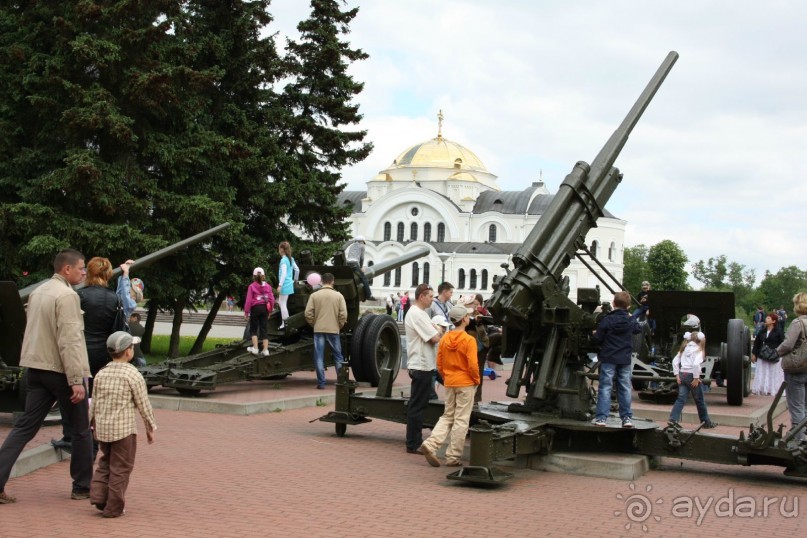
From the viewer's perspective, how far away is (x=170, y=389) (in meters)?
14.3

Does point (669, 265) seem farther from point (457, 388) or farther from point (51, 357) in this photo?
point (51, 357)

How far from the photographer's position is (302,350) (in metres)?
15.1

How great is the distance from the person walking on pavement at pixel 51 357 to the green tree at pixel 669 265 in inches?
3998

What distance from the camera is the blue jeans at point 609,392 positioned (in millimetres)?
9617

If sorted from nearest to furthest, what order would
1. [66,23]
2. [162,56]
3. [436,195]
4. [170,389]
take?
[170,389] < [66,23] < [162,56] < [436,195]

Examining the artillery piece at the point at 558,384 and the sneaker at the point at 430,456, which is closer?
the artillery piece at the point at 558,384

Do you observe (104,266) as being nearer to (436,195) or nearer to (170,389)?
(170,389)

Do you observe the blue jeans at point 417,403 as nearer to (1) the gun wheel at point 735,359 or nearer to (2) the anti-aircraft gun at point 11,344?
(2) the anti-aircraft gun at point 11,344

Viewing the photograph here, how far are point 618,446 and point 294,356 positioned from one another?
6444mm

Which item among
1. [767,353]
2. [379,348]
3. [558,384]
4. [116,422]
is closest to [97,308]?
[116,422]

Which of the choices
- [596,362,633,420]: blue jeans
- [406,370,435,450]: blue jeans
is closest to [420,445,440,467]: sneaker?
[406,370,435,450]: blue jeans

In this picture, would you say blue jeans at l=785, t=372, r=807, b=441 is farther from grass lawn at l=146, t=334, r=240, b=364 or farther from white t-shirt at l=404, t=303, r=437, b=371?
grass lawn at l=146, t=334, r=240, b=364

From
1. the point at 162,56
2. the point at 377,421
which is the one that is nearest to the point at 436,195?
the point at 162,56

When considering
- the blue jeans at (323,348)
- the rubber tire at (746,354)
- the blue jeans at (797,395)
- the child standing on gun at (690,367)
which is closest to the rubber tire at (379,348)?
the blue jeans at (323,348)
